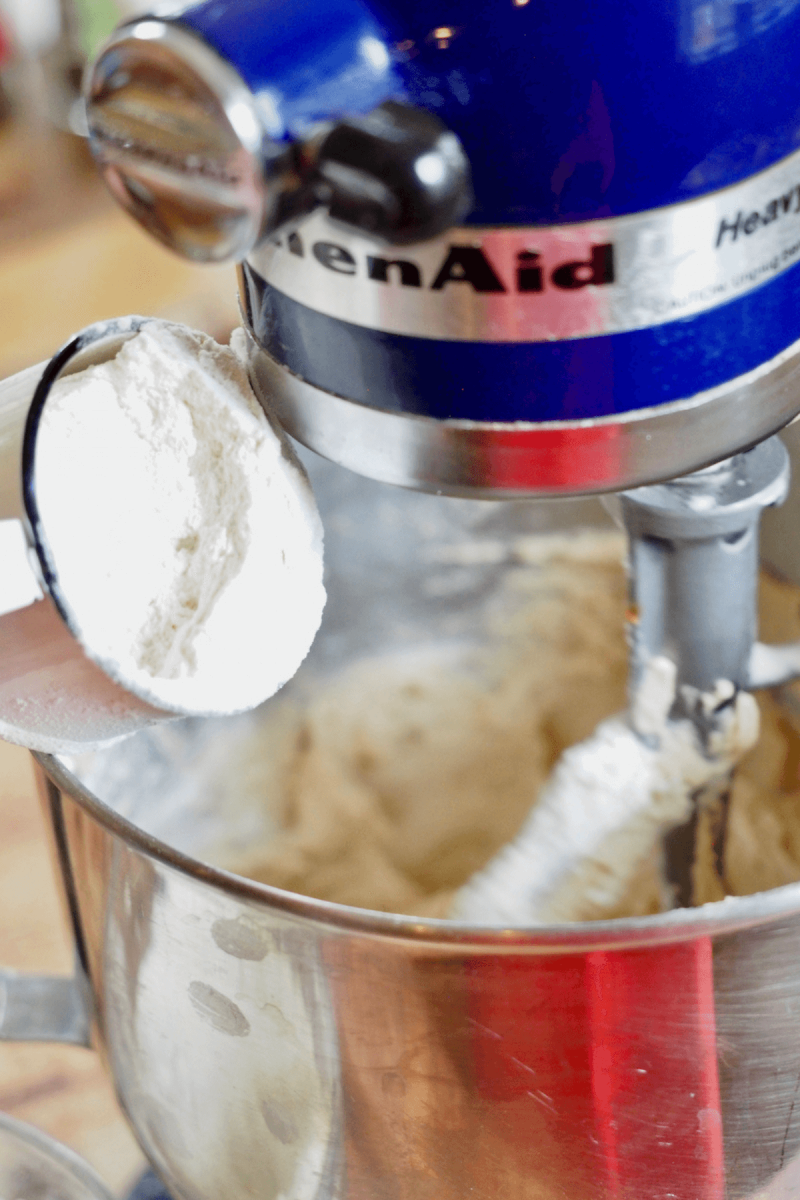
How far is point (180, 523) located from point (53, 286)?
645 mm

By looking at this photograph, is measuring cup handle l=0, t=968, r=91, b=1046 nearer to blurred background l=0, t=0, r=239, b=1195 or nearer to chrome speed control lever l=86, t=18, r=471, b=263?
blurred background l=0, t=0, r=239, b=1195

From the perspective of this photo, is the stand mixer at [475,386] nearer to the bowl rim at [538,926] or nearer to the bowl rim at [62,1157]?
the bowl rim at [538,926]

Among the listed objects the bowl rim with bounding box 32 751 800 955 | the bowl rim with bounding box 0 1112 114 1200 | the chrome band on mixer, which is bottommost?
the bowl rim with bounding box 0 1112 114 1200

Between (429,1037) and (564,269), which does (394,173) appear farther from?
(429,1037)

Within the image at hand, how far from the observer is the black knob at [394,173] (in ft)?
0.81

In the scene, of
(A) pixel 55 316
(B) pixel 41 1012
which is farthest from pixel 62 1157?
(A) pixel 55 316

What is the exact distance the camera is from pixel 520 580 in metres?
0.71

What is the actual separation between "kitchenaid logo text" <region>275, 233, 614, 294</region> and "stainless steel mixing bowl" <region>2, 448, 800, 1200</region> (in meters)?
0.14

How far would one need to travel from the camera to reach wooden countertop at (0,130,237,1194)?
554 mm

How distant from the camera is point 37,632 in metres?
0.31

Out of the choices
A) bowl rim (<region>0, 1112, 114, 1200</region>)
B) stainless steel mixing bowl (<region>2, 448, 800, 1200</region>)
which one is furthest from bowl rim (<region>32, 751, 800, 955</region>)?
bowl rim (<region>0, 1112, 114, 1200</region>)

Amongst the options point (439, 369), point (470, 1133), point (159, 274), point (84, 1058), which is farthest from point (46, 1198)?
point (159, 274)

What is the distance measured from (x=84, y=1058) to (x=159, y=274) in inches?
22.2

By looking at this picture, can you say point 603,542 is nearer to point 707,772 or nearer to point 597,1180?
point 707,772
